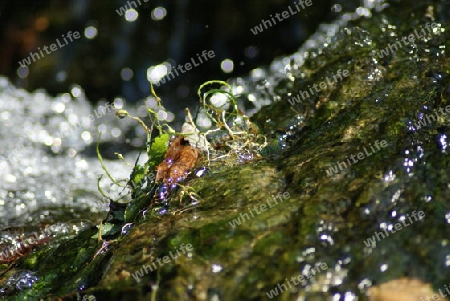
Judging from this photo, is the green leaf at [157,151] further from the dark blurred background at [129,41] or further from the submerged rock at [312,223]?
the dark blurred background at [129,41]

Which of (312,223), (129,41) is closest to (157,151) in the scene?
(312,223)

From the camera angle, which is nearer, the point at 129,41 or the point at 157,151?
the point at 157,151

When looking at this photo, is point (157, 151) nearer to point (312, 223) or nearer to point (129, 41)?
point (312, 223)

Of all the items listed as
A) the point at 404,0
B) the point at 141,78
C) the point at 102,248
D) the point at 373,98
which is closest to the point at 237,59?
the point at 141,78

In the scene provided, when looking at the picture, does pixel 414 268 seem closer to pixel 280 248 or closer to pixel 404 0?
pixel 280 248

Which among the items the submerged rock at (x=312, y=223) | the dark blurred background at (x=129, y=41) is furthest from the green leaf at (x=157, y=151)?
the dark blurred background at (x=129, y=41)
